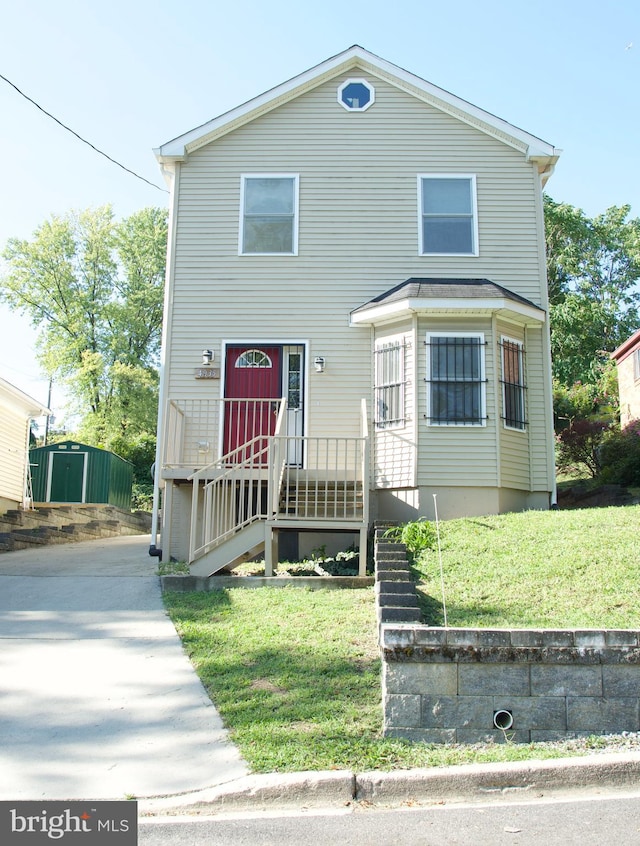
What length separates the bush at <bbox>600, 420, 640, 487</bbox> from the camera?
47.7 feet

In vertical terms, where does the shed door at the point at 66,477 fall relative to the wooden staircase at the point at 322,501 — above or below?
above

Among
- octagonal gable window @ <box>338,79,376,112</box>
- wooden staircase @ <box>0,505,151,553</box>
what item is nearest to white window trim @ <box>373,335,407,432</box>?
octagonal gable window @ <box>338,79,376,112</box>

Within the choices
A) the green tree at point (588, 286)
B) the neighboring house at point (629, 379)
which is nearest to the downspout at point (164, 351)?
the neighboring house at point (629, 379)

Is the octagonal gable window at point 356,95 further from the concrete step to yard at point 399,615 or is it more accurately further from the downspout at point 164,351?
the concrete step to yard at point 399,615

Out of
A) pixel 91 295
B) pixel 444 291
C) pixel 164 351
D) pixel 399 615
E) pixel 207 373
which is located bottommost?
pixel 399 615

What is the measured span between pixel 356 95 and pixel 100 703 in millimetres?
10645

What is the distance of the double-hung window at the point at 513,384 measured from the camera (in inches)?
470

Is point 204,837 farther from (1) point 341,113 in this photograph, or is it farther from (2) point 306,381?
(1) point 341,113

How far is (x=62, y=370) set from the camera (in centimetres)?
3481

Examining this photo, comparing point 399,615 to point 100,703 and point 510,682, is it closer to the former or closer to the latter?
point 510,682

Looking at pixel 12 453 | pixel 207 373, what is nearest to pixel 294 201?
pixel 207 373

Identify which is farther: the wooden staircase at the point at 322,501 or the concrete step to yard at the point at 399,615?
the wooden staircase at the point at 322,501

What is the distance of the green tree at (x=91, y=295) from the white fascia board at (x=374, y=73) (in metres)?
20.8

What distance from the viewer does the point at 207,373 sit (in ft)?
40.7
